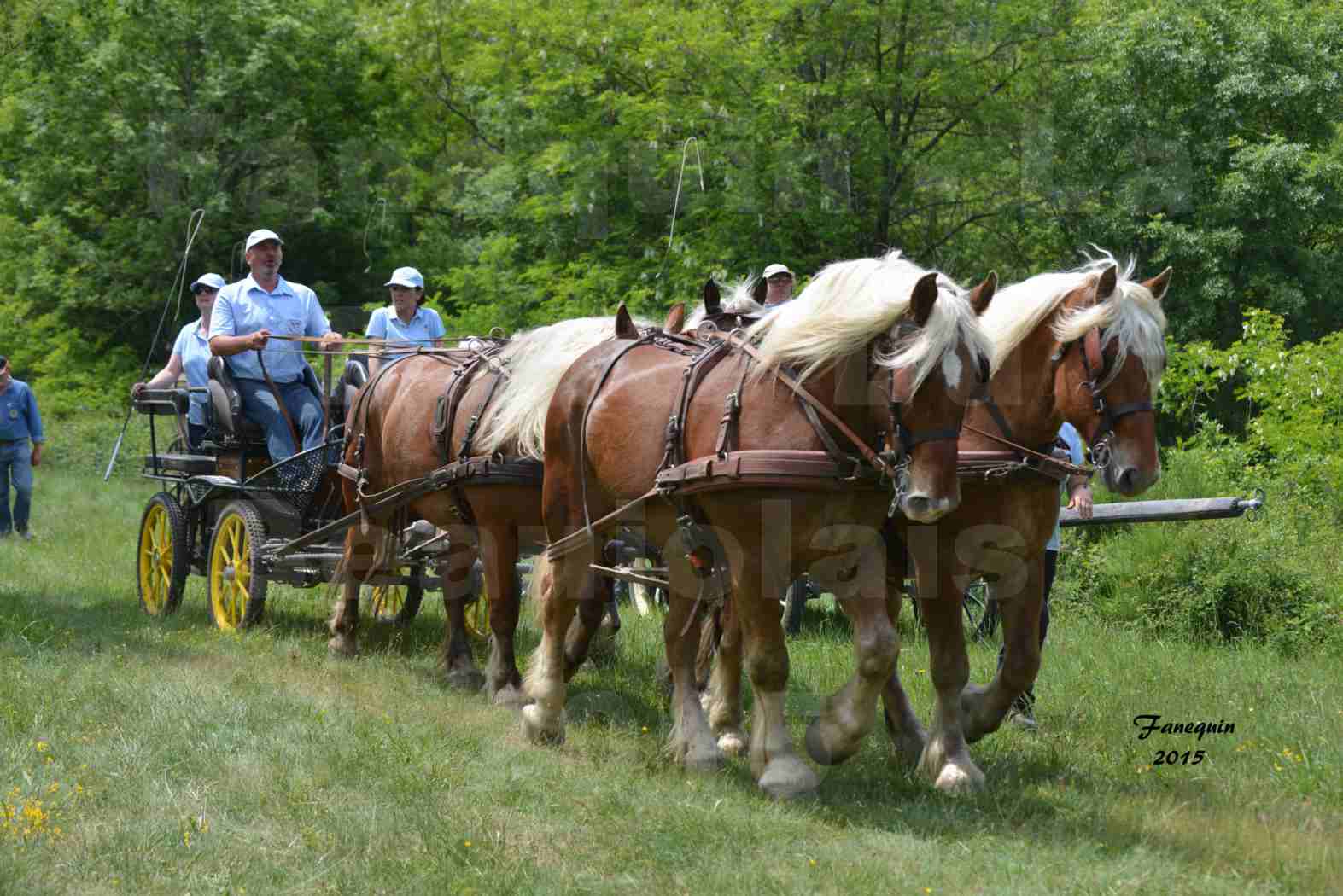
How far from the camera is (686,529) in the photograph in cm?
562

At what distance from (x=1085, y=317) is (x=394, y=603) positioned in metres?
5.75

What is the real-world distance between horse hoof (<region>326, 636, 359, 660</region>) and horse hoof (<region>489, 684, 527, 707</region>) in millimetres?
1398

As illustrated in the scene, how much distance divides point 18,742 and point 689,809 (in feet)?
8.54

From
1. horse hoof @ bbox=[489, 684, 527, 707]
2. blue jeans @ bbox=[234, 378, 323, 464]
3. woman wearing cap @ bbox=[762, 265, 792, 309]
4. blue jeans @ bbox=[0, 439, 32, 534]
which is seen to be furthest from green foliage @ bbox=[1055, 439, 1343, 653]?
blue jeans @ bbox=[0, 439, 32, 534]

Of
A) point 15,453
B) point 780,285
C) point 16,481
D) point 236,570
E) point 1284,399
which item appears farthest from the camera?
point 15,453

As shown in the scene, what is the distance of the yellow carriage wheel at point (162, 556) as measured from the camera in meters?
9.55

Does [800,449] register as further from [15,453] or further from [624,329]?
[15,453]

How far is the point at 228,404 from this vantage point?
9078 millimetres

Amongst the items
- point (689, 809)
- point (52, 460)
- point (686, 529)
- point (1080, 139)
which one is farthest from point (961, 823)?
point (52, 460)

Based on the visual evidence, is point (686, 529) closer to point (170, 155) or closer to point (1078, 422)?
point (1078, 422)

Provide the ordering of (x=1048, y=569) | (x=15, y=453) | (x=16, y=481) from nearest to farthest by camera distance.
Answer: (x=1048, y=569) → (x=16, y=481) → (x=15, y=453)

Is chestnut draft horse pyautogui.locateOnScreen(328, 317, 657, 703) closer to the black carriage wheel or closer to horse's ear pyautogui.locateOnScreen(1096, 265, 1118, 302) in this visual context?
the black carriage wheel

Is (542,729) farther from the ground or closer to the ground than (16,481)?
farther from the ground

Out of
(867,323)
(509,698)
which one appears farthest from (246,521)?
(867,323)
